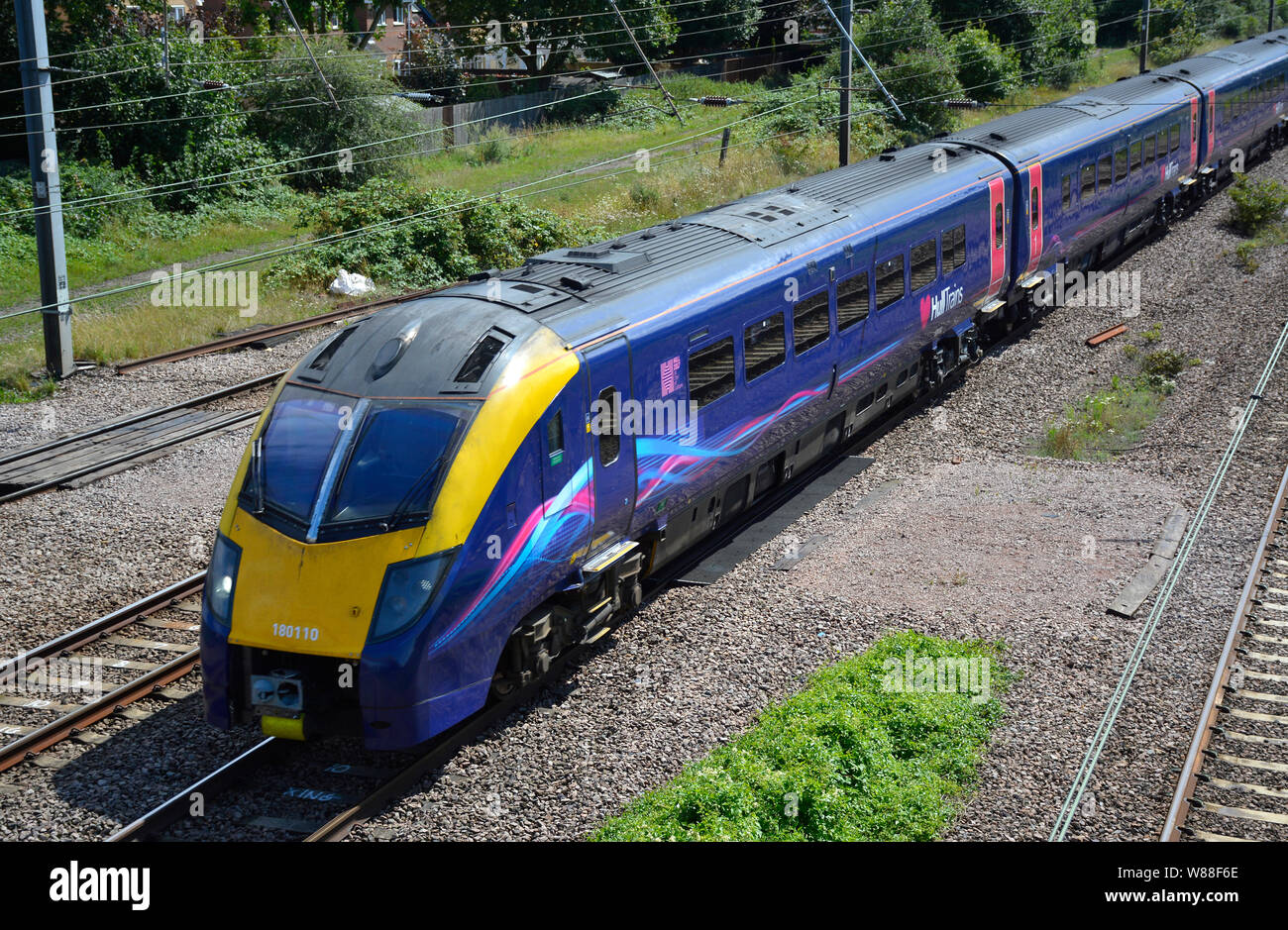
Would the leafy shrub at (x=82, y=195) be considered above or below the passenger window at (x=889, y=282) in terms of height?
above

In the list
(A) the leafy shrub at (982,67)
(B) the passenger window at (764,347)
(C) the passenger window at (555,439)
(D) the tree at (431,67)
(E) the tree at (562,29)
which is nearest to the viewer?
(C) the passenger window at (555,439)

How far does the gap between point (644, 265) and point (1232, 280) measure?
16.1m

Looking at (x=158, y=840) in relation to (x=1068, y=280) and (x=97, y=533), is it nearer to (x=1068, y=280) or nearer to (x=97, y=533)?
(x=97, y=533)

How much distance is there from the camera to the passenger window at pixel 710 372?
1178cm

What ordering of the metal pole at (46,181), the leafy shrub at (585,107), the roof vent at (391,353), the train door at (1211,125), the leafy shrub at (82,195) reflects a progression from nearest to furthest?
the roof vent at (391,353) < the metal pole at (46,181) < the train door at (1211,125) < the leafy shrub at (82,195) < the leafy shrub at (585,107)

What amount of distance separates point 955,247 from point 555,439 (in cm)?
961

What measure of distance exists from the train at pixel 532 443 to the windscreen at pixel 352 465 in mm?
15

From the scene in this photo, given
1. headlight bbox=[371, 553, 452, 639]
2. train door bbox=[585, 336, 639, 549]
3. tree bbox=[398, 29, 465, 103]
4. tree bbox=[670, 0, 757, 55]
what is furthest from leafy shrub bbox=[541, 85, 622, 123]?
headlight bbox=[371, 553, 452, 639]

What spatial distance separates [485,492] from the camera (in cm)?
902

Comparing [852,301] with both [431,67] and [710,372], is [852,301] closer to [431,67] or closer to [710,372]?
[710,372]

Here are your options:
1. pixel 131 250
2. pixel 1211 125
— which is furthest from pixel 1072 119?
pixel 131 250

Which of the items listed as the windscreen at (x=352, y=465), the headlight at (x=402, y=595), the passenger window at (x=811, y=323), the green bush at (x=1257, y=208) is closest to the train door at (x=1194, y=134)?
Answer: the green bush at (x=1257, y=208)

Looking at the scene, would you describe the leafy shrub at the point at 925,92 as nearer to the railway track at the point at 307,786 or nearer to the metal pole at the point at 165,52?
the metal pole at the point at 165,52

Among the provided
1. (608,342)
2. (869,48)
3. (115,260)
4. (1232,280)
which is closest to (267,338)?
(115,260)
